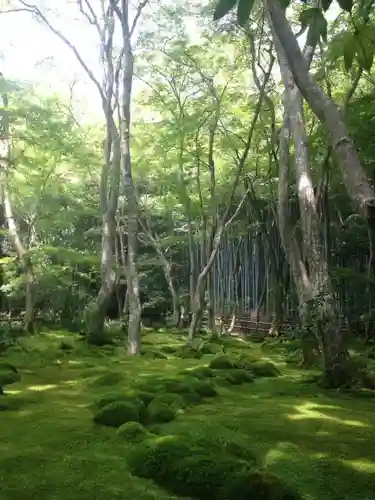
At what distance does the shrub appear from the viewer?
738cm

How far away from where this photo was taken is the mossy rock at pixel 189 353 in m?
10.9

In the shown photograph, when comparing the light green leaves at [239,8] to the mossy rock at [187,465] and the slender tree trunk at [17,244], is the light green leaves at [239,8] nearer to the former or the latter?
the mossy rock at [187,465]

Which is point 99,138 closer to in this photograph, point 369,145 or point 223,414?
point 369,145

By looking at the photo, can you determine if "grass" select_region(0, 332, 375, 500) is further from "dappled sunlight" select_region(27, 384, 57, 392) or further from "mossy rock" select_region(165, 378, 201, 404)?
"mossy rock" select_region(165, 378, 201, 404)

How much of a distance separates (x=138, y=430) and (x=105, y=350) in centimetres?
680

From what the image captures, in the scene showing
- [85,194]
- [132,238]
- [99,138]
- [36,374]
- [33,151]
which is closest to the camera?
[36,374]

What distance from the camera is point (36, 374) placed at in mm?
8289

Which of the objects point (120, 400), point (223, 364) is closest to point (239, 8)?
point (120, 400)

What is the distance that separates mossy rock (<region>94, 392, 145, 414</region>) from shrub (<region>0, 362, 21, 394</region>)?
196cm

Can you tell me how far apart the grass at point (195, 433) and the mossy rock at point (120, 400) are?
0.20 m

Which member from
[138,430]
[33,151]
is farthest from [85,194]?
[138,430]

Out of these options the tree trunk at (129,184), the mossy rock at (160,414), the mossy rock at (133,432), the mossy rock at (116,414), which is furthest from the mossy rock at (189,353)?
the mossy rock at (133,432)

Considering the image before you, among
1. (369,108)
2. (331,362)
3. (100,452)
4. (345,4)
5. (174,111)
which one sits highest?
(174,111)

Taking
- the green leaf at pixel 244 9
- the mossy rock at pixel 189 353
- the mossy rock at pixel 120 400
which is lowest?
the mossy rock at pixel 120 400
